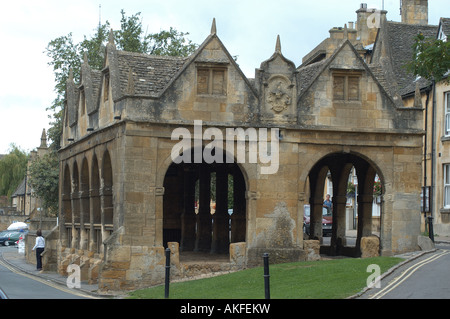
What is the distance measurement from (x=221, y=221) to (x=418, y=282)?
1597 cm

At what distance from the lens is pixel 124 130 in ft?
84.6

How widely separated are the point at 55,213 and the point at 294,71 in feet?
100

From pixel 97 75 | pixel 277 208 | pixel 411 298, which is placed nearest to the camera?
pixel 411 298

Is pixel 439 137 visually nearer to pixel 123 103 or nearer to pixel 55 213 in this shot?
pixel 123 103

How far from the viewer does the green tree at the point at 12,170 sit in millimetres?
106375

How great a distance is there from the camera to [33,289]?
26172 mm

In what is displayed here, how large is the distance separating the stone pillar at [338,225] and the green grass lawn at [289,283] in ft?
18.6

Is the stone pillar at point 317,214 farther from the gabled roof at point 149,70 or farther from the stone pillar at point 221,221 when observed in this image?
the gabled roof at point 149,70

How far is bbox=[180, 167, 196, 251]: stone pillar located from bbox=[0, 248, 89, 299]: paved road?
6.89 metres

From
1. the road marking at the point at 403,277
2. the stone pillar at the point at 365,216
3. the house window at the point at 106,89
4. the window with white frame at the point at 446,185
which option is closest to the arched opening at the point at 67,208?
the house window at the point at 106,89

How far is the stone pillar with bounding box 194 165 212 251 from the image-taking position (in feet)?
117

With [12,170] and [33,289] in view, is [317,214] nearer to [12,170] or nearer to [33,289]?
[33,289]

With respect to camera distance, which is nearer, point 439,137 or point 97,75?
point 97,75
